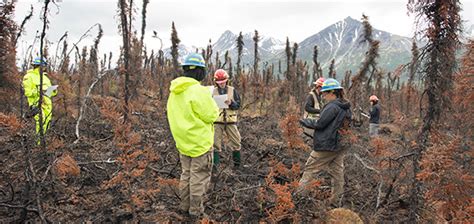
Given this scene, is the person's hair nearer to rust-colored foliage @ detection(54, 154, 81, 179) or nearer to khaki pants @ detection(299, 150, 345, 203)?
khaki pants @ detection(299, 150, 345, 203)

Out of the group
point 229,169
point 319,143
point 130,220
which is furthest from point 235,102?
point 130,220

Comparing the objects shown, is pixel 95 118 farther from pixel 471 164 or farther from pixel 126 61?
pixel 471 164

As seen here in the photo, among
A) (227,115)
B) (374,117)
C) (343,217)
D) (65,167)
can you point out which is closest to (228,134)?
(227,115)

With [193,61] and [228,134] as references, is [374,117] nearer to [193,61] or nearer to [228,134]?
[228,134]

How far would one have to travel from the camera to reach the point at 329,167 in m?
5.01

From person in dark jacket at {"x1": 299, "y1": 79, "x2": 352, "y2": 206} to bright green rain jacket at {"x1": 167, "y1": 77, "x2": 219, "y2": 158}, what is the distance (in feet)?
5.25

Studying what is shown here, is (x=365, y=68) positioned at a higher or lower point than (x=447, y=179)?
higher

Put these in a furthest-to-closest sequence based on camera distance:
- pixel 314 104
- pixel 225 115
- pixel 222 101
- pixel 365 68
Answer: pixel 365 68 → pixel 314 104 → pixel 225 115 → pixel 222 101

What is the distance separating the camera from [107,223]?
4.06 meters

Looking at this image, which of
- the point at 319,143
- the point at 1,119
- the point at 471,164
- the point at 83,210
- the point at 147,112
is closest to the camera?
the point at 1,119

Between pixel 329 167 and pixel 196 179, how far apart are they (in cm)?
213

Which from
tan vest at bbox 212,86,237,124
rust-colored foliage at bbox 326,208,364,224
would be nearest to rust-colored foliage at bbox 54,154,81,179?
tan vest at bbox 212,86,237,124

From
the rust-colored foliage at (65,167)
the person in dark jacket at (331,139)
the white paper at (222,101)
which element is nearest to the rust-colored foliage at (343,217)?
the person in dark jacket at (331,139)

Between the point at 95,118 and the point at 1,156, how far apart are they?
151 inches
